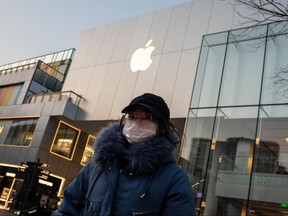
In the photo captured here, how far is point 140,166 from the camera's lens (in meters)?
1.91

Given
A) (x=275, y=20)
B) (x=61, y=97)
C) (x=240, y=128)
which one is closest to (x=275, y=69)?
(x=240, y=128)

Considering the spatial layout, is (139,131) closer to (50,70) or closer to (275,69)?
(275,69)

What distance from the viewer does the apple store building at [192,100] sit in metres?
12.2

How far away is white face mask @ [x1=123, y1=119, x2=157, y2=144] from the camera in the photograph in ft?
7.07

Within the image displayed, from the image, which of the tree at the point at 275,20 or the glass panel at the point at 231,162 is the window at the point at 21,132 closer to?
the glass panel at the point at 231,162

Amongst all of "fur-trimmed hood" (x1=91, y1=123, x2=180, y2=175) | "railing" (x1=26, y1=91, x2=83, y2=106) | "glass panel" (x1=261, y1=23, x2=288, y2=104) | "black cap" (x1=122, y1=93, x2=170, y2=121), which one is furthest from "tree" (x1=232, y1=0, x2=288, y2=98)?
"railing" (x1=26, y1=91, x2=83, y2=106)

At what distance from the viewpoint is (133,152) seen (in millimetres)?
2006

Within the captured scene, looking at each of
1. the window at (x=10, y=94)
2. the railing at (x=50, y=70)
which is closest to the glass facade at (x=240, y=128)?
the railing at (x=50, y=70)

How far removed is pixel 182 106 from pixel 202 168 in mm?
5352

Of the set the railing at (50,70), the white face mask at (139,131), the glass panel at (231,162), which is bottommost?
the white face mask at (139,131)

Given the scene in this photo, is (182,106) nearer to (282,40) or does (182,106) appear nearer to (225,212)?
(282,40)

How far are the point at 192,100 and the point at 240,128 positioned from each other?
9.34ft

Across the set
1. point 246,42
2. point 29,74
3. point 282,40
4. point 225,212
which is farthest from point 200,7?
point 29,74

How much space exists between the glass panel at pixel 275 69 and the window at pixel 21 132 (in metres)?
18.7
